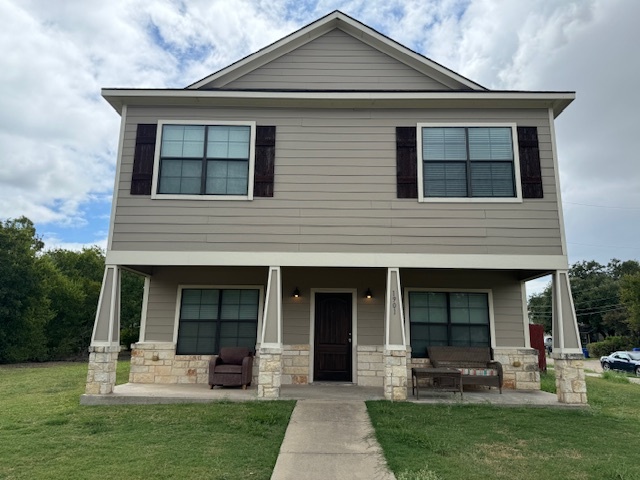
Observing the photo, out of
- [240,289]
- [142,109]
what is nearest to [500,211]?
[240,289]

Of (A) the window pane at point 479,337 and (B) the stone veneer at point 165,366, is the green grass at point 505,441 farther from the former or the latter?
(B) the stone veneer at point 165,366

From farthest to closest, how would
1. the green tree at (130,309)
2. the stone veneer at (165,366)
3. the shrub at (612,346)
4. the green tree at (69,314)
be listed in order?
the shrub at (612,346) → the green tree at (130,309) → the green tree at (69,314) → the stone veneer at (165,366)

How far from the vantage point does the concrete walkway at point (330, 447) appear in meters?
3.85

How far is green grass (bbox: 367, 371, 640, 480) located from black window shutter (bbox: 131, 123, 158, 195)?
5.58 meters

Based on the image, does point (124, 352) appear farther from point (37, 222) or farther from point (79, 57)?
point (79, 57)

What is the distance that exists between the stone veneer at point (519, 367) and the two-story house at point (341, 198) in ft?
0.11

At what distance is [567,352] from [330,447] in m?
4.51

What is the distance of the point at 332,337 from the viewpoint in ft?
28.6

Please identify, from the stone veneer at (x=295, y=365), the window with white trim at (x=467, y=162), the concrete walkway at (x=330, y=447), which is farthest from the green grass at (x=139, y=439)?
the window with white trim at (x=467, y=162)

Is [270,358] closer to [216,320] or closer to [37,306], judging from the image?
[216,320]

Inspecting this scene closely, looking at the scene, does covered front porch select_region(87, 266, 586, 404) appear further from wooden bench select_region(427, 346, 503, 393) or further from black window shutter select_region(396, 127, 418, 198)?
black window shutter select_region(396, 127, 418, 198)

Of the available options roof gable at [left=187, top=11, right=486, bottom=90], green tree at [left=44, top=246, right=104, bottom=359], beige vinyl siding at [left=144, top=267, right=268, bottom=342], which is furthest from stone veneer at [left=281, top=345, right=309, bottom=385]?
green tree at [left=44, top=246, right=104, bottom=359]

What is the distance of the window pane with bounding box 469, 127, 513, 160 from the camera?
756 centimetres

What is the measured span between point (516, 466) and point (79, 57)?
14282 mm
